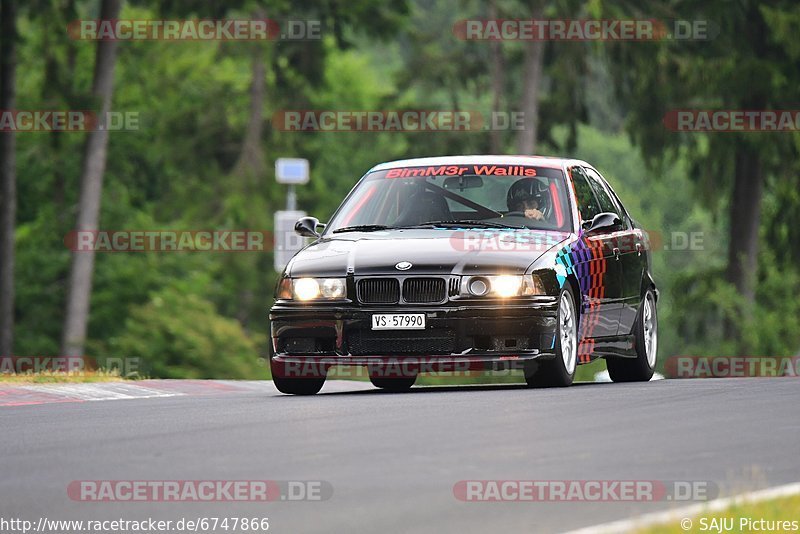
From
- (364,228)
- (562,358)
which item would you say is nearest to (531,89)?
(364,228)

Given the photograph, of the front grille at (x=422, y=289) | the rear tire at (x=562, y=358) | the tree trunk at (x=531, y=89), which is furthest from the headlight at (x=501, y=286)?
the tree trunk at (x=531, y=89)

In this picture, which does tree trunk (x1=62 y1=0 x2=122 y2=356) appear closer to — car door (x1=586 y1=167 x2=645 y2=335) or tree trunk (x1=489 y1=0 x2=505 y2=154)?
tree trunk (x1=489 y1=0 x2=505 y2=154)

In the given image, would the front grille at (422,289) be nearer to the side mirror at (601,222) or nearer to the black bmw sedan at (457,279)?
the black bmw sedan at (457,279)

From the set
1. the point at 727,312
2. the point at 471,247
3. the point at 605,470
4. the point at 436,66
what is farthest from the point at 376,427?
the point at 436,66

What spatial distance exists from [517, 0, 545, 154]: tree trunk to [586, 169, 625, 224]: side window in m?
24.4

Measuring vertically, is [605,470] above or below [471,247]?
below

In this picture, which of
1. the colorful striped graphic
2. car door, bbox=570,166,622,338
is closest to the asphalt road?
the colorful striped graphic

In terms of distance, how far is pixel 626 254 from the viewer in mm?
17000

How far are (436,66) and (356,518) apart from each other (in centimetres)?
4261

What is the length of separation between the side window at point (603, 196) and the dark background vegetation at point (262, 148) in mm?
16829

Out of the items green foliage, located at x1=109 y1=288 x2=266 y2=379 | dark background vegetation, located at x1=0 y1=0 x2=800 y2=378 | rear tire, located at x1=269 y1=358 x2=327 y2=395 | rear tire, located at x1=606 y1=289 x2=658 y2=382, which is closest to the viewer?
rear tire, located at x1=269 y1=358 x2=327 y2=395

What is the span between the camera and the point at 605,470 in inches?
382

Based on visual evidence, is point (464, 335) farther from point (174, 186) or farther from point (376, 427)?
point (174, 186)

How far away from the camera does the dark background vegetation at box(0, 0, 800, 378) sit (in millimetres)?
35750
